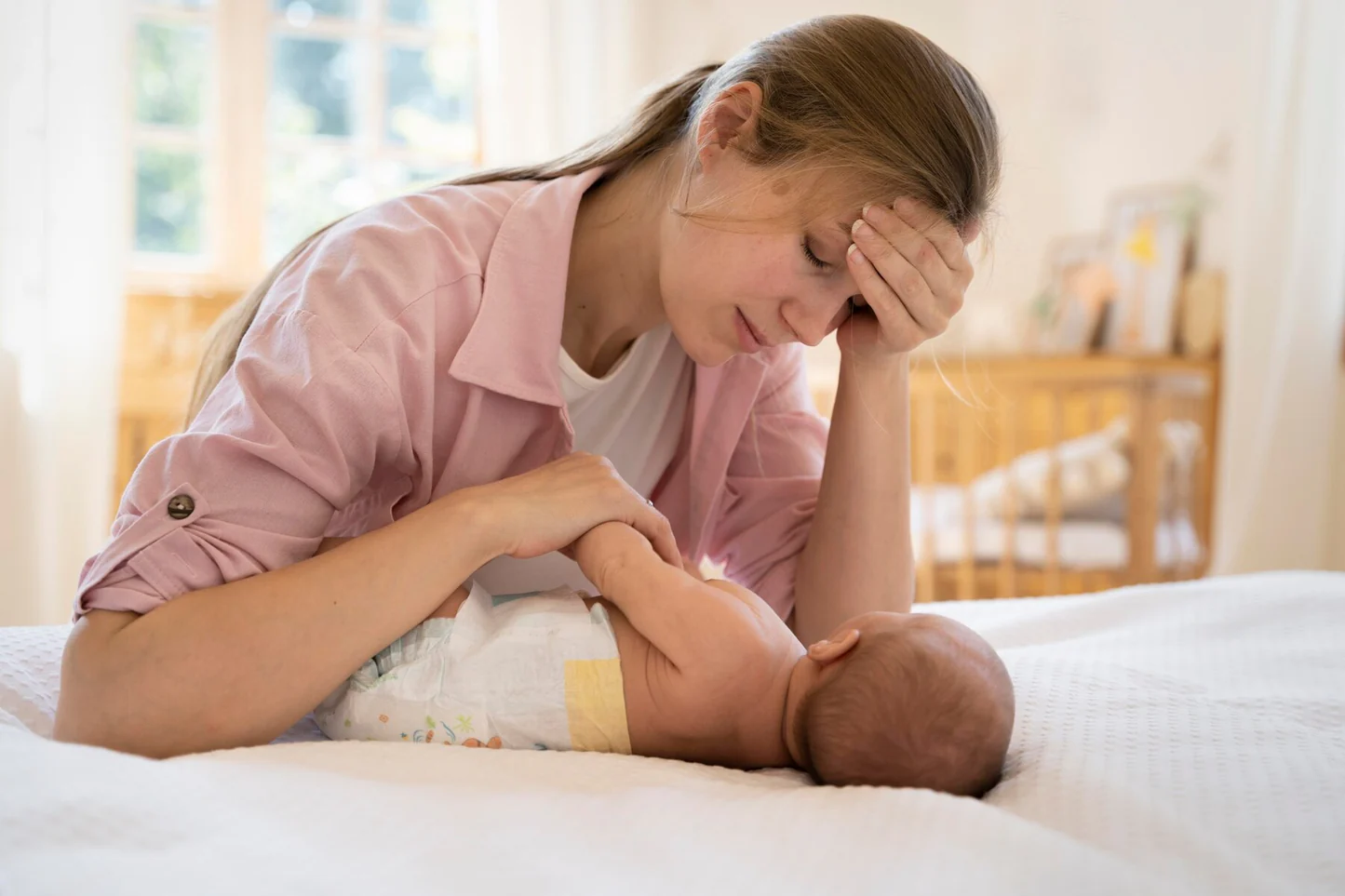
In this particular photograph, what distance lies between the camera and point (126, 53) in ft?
9.09

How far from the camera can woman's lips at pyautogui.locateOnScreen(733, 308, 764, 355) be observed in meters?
1.26

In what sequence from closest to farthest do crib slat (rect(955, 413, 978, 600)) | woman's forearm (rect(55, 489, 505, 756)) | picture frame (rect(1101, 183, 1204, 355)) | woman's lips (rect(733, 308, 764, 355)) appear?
1. woman's forearm (rect(55, 489, 505, 756))
2. woman's lips (rect(733, 308, 764, 355))
3. crib slat (rect(955, 413, 978, 600))
4. picture frame (rect(1101, 183, 1204, 355))

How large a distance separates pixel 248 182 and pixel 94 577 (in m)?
3.12

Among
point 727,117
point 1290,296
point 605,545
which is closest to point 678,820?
point 605,545

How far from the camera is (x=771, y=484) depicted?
157 centimetres

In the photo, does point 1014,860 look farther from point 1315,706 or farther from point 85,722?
point 85,722

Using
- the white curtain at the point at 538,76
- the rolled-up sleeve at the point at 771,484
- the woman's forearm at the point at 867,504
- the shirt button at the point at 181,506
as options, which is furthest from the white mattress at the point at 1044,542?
the shirt button at the point at 181,506

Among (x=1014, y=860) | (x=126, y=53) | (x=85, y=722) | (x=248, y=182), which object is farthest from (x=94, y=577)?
(x=248, y=182)

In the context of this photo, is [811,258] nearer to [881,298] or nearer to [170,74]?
[881,298]

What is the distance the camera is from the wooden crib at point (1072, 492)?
11.2 ft

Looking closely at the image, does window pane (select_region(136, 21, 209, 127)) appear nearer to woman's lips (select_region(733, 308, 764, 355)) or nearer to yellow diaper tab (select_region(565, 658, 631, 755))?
woman's lips (select_region(733, 308, 764, 355))

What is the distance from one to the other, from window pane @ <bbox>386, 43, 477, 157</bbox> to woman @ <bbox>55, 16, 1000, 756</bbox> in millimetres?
2750

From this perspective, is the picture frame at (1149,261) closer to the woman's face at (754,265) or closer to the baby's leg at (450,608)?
the woman's face at (754,265)

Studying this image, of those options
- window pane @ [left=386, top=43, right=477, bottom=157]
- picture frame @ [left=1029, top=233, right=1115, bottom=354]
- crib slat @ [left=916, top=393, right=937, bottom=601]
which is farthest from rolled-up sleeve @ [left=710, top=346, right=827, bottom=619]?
picture frame @ [left=1029, top=233, right=1115, bottom=354]
